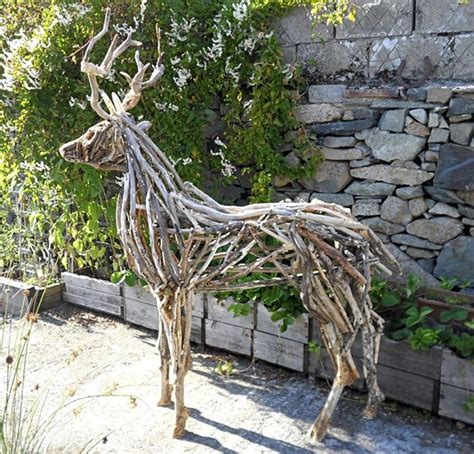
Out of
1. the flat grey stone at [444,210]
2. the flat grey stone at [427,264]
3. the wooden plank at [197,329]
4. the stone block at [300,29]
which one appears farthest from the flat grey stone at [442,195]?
the wooden plank at [197,329]

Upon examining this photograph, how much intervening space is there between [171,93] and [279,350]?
6.72 feet

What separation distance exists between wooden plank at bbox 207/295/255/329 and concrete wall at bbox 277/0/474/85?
5.79 feet

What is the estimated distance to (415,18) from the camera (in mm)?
3773

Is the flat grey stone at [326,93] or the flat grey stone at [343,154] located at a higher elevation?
the flat grey stone at [326,93]

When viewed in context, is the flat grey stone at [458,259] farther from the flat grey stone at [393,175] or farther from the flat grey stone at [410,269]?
the flat grey stone at [393,175]

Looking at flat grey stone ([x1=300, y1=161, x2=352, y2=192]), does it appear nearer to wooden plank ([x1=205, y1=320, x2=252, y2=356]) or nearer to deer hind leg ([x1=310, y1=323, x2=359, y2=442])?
wooden plank ([x1=205, y1=320, x2=252, y2=356])

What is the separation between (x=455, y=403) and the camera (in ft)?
9.91

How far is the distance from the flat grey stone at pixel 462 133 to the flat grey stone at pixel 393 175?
28cm

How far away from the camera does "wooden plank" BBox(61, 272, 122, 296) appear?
15.0 ft

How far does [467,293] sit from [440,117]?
3.74 ft

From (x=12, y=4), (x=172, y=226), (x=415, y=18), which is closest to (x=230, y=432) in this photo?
(x=172, y=226)

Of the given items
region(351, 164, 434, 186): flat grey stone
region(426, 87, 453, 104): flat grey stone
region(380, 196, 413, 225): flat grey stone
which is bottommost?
region(380, 196, 413, 225): flat grey stone

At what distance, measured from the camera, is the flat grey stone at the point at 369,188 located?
3.95 metres

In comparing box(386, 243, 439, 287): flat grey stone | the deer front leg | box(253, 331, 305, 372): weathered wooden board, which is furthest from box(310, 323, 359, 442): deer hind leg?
box(386, 243, 439, 287): flat grey stone
